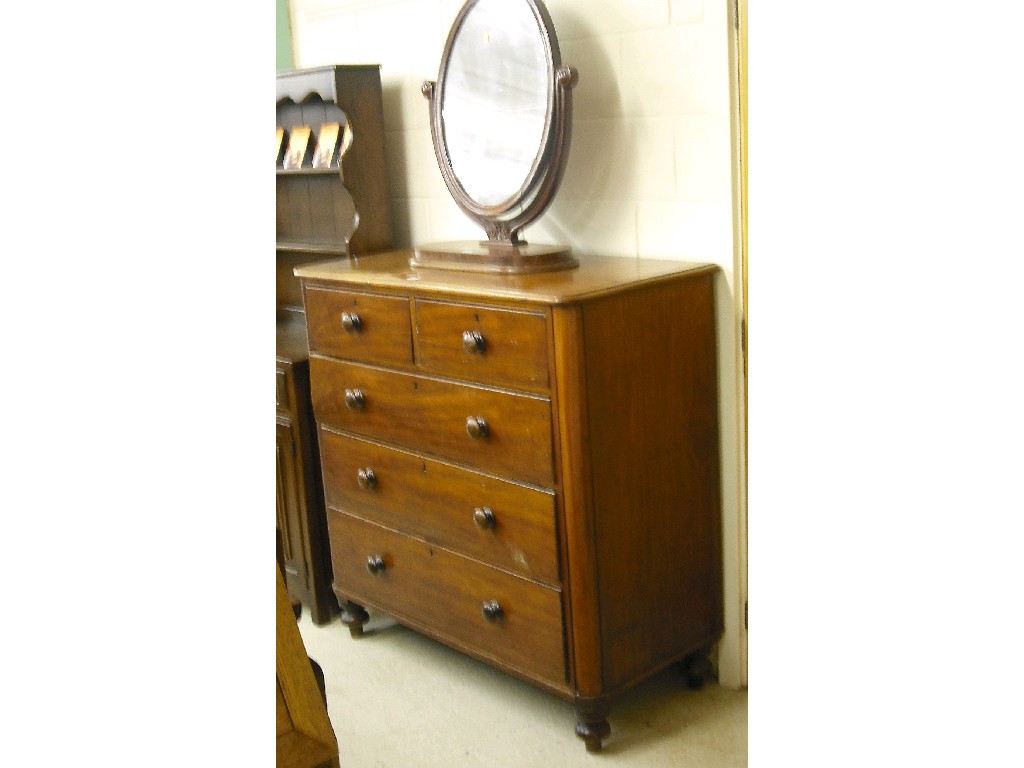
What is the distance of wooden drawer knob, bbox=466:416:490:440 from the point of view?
90.4 inches

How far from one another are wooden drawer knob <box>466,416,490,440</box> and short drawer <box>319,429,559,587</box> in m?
0.11

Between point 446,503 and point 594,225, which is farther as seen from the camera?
point 594,225

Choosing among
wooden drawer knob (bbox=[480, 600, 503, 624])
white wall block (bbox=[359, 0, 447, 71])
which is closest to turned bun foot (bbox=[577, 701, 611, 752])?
wooden drawer knob (bbox=[480, 600, 503, 624])

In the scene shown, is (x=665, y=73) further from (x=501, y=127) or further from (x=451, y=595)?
(x=451, y=595)

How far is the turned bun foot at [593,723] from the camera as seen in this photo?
89.6 inches

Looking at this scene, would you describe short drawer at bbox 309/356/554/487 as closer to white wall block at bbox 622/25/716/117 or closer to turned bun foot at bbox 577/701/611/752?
turned bun foot at bbox 577/701/611/752

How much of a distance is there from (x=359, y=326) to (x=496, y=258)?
16.8 inches

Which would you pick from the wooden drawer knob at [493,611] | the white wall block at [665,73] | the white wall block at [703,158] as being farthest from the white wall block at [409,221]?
the wooden drawer knob at [493,611]

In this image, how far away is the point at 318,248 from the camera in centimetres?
321

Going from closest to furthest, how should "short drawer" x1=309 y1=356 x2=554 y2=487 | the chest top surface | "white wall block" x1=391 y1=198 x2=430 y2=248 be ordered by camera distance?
the chest top surface, "short drawer" x1=309 y1=356 x2=554 y2=487, "white wall block" x1=391 y1=198 x2=430 y2=248

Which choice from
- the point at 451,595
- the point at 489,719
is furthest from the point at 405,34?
the point at 489,719

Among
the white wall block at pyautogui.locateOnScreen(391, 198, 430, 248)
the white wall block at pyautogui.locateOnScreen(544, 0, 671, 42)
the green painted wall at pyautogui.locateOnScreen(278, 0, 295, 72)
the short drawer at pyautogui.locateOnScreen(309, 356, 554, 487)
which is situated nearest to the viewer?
the short drawer at pyautogui.locateOnScreen(309, 356, 554, 487)
